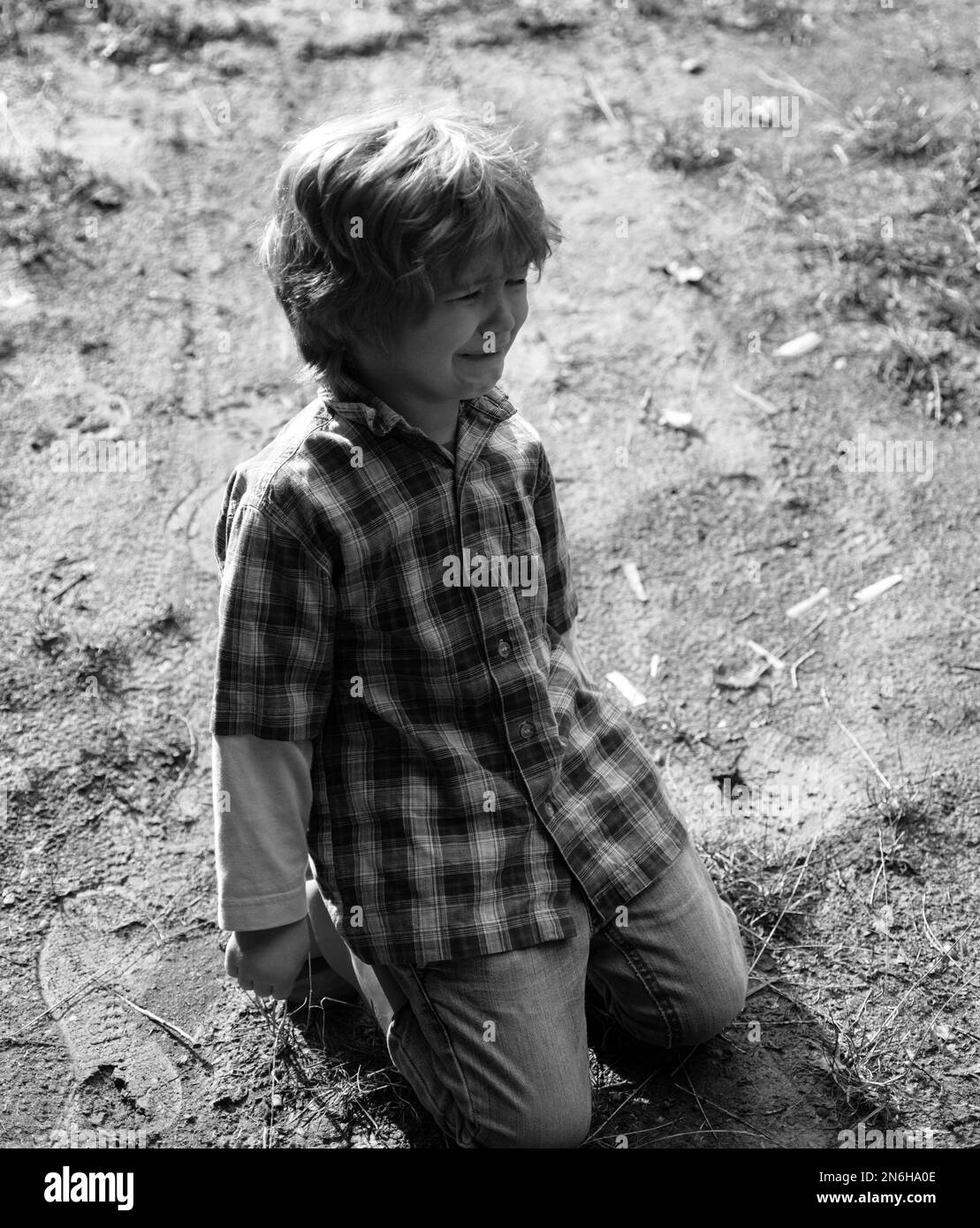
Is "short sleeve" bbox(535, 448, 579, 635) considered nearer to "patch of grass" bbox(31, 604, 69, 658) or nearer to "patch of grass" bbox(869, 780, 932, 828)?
"patch of grass" bbox(869, 780, 932, 828)

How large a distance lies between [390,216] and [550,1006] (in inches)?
50.9

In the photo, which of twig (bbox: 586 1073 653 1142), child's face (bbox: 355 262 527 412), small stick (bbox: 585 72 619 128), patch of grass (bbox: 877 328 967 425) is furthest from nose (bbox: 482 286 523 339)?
small stick (bbox: 585 72 619 128)

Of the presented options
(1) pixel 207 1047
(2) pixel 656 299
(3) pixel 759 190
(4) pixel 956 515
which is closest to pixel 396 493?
(1) pixel 207 1047

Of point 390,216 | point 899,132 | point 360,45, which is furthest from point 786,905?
point 360,45

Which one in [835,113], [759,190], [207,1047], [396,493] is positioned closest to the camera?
[396,493]

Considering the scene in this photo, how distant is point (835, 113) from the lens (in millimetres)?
4598

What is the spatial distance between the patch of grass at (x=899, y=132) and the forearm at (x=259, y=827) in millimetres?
3342

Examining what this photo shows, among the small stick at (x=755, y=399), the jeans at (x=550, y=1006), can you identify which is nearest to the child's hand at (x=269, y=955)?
the jeans at (x=550, y=1006)

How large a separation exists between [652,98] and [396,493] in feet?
10.7

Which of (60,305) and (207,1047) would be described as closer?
(207,1047)

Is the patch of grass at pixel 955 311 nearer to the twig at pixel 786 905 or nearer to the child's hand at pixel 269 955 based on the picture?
the twig at pixel 786 905

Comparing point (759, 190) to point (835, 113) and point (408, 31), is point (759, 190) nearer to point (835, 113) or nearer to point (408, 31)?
point (835, 113)

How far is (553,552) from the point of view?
2.38m

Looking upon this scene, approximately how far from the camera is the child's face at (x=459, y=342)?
1919 mm
